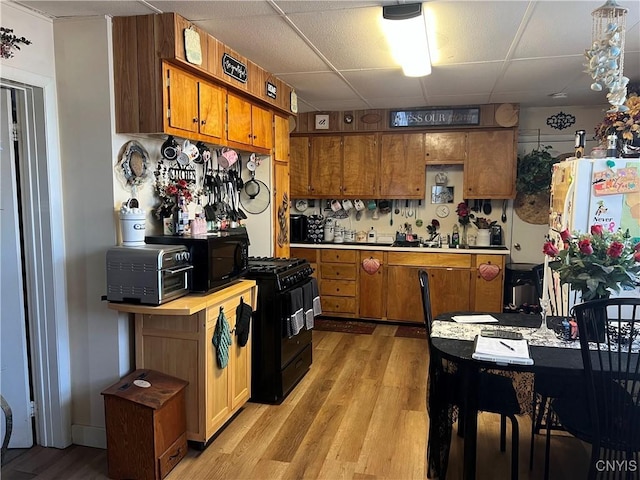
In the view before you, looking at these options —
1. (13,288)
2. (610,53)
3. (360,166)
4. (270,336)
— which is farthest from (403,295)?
(13,288)

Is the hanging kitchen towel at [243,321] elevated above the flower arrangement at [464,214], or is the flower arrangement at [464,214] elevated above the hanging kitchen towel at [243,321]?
the flower arrangement at [464,214]

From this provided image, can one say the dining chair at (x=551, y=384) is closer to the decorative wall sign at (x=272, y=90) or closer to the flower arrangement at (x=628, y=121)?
Answer: the flower arrangement at (x=628, y=121)

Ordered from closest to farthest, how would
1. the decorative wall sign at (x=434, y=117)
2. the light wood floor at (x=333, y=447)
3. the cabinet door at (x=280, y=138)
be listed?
1. the light wood floor at (x=333, y=447)
2. the cabinet door at (x=280, y=138)
3. the decorative wall sign at (x=434, y=117)

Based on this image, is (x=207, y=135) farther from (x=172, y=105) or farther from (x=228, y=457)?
(x=228, y=457)

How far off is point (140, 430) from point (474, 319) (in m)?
1.96

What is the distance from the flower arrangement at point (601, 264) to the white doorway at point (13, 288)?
3.00 meters

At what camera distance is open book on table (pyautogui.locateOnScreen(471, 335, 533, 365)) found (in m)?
2.05

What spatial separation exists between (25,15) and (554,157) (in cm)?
502

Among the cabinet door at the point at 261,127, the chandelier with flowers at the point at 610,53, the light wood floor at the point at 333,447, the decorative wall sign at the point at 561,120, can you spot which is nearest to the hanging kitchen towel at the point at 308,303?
the light wood floor at the point at 333,447

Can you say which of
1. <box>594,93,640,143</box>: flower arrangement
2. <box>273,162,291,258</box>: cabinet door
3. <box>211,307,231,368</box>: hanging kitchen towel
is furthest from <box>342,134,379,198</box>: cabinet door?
<box>211,307,231,368</box>: hanging kitchen towel

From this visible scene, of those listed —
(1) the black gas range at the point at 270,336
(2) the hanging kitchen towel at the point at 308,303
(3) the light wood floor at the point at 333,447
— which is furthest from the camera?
(2) the hanging kitchen towel at the point at 308,303

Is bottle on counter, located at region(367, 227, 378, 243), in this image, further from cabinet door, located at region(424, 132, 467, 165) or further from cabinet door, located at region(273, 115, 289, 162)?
cabinet door, located at region(273, 115, 289, 162)

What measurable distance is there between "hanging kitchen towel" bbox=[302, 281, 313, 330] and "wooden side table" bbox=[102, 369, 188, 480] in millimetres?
1302

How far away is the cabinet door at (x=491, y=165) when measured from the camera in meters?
5.05
